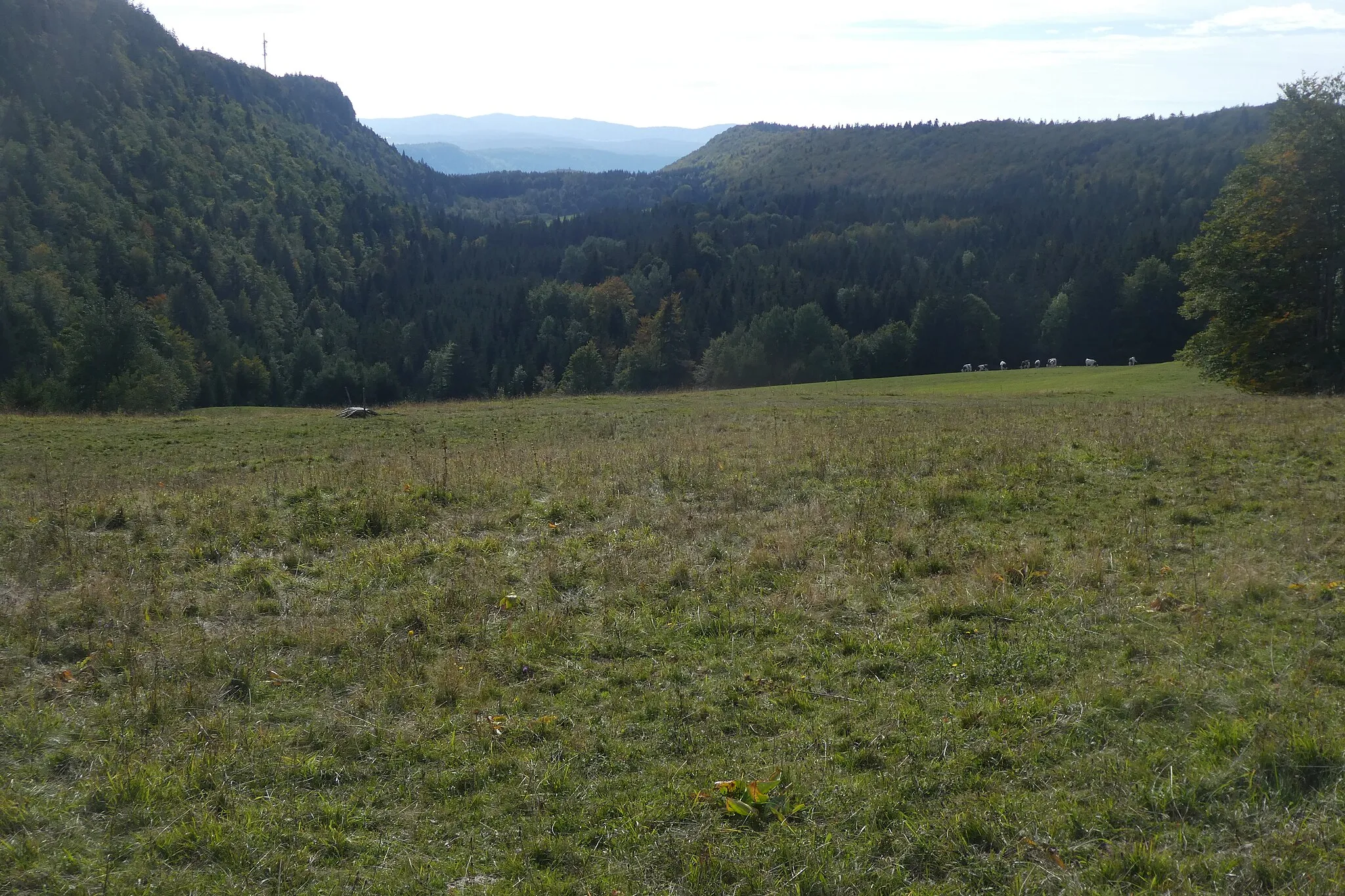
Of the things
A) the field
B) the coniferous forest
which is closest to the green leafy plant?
the field

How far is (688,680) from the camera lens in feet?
24.7

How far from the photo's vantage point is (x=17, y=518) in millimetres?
12422

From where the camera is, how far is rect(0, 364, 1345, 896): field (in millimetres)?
5105

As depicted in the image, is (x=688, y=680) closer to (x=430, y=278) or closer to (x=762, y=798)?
Answer: (x=762, y=798)

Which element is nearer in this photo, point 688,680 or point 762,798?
point 762,798

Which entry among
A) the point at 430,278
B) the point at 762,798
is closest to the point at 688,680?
the point at 762,798

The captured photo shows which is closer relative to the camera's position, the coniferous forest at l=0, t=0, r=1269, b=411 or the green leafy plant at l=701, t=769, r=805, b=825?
the green leafy plant at l=701, t=769, r=805, b=825

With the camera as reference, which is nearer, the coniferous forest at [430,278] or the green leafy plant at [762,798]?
the green leafy plant at [762,798]

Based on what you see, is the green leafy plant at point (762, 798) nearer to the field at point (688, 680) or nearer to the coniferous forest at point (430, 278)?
the field at point (688, 680)

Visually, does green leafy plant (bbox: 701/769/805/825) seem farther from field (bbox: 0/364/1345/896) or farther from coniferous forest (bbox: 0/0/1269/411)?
coniferous forest (bbox: 0/0/1269/411)

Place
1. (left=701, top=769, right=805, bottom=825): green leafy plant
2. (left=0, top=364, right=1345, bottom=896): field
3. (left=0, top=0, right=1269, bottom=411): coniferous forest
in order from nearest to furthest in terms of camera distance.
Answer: (left=0, top=364, right=1345, bottom=896): field, (left=701, top=769, right=805, bottom=825): green leafy plant, (left=0, top=0, right=1269, bottom=411): coniferous forest

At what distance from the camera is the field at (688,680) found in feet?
16.8

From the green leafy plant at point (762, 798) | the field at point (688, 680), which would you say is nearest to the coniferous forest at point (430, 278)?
the field at point (688, 680)

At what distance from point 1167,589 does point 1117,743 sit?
3.46m
